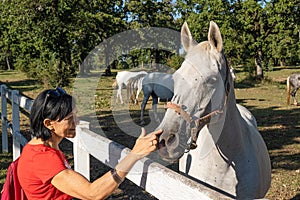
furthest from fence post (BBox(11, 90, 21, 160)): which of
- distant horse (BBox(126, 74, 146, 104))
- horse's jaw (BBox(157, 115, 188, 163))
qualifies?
distant horse (BBox(126, 74, 146, 104))

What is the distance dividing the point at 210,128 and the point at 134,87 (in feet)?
39.8

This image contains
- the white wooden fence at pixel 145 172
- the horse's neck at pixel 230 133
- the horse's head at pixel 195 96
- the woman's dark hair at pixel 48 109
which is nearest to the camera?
the white wooden fence at pixel 145 172

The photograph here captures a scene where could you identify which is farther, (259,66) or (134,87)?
(259,66)

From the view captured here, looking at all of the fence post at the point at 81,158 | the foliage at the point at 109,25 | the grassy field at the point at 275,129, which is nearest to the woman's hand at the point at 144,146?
the fence post at the point at 81,158

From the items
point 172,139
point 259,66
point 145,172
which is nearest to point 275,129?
point 172,139

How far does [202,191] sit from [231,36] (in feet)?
87.9

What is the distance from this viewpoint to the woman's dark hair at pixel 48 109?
184 centimetres

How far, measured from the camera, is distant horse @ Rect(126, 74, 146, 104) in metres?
13.8

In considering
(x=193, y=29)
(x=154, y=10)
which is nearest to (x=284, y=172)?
(x=193, y=29)

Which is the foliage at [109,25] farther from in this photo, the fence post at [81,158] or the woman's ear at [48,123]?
the woman's ear at [48,123]

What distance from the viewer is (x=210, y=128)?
2.45 m

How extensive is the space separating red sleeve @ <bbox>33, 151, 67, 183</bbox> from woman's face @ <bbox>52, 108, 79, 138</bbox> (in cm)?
19

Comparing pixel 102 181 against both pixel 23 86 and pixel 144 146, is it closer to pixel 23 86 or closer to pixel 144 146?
pixel 144 146

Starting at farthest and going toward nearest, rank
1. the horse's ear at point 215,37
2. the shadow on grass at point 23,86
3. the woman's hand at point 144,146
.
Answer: the shadow on grass at point 23,86 → the horse's ear at point 215,37 → the woman's hand at point 144,146
